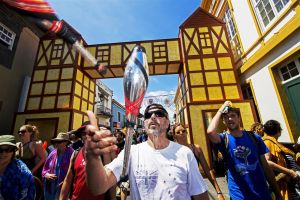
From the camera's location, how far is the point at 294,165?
2.77 metres

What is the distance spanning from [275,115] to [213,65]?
3.95 meters

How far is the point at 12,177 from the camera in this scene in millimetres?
2166

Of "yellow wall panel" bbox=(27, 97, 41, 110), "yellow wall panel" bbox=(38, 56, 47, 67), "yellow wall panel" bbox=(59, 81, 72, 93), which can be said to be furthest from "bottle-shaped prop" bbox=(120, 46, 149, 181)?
"yellow wall panel" bbox=(38, 56, 47, 67)

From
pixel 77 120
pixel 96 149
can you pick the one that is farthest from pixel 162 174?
pixel 77 120

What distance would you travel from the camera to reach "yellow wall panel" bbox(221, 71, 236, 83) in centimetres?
877

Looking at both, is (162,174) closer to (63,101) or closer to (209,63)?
(209,63)

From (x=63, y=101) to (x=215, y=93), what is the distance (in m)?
8.22

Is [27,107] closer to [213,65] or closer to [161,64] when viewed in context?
[161,64]

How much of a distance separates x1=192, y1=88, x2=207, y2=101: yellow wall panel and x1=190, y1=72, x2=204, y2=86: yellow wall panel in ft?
1.13

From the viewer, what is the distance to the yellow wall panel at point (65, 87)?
9346 millimetres

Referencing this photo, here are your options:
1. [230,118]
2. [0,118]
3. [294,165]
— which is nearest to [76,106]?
[0,118]

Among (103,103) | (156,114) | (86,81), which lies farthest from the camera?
(103,103)

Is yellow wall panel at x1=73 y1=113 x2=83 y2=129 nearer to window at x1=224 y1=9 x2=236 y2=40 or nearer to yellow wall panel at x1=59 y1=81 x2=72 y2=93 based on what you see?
yellow wall panel at x1=59 y1=81 x2=72 y2=93

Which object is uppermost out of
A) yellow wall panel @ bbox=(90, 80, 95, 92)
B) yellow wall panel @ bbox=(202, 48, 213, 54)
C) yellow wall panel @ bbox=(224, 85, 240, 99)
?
yellow wall panel @ bbox=(202, 48, 213, 54)
